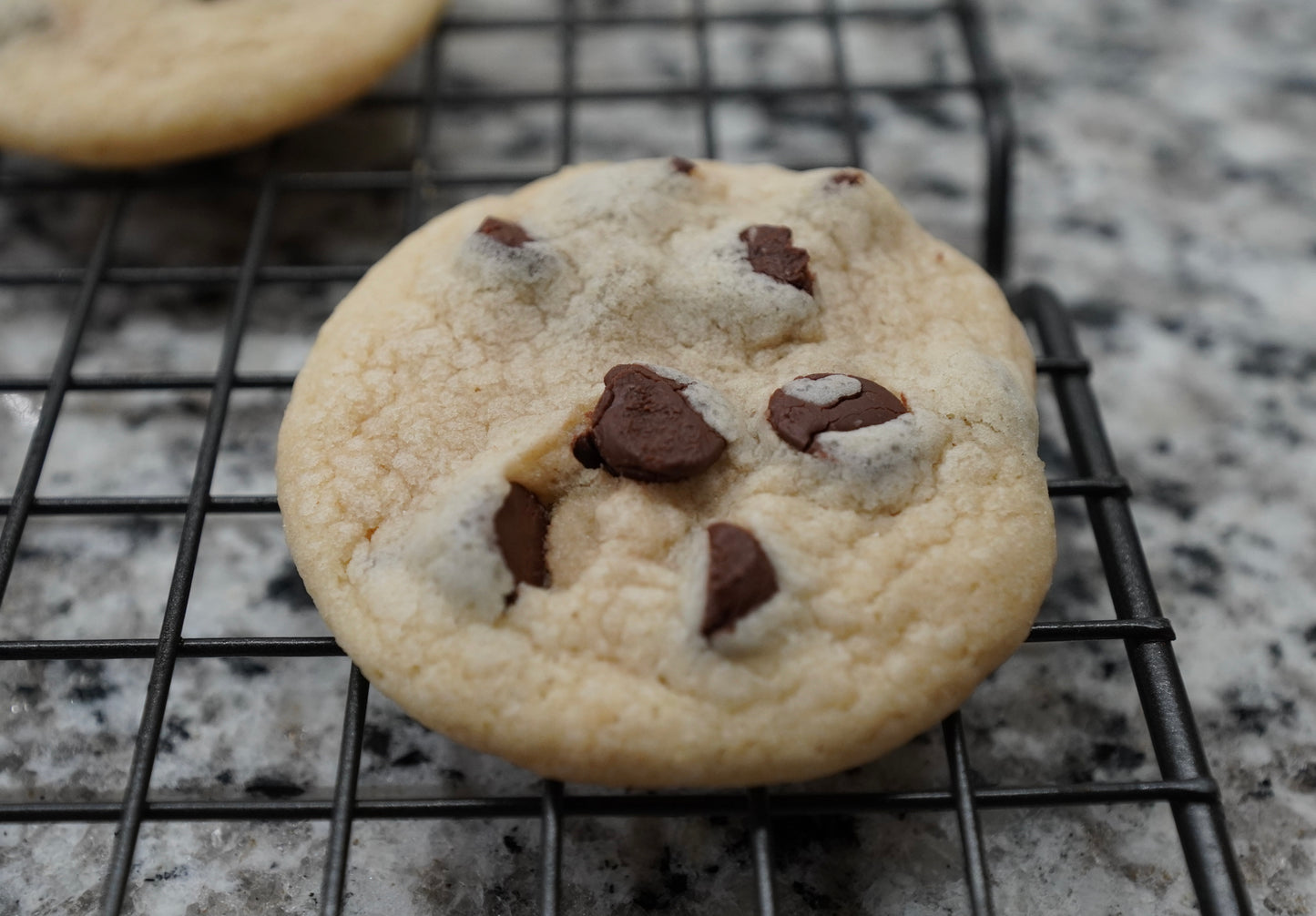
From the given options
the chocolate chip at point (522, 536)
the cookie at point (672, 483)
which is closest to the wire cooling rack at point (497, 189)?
the cookie at point (672, 483)

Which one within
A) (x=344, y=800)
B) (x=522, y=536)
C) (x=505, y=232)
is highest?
(x=505, y=232)

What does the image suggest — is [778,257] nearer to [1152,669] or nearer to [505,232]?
[505,232]

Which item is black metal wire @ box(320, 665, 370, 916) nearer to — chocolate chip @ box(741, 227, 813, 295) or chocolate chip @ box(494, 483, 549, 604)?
chocolate chip @ box(494, 483, 549, 604)

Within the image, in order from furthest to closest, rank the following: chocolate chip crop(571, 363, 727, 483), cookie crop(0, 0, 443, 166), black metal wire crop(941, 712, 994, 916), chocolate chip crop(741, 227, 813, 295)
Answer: cookie crop(0, 0, 443, 166)
chocolate chip crop(741, 227, 813, 295)
chocolate chip crop(571, 363, 727, 483)
black metal wire crop(941, 712, 994, 916)

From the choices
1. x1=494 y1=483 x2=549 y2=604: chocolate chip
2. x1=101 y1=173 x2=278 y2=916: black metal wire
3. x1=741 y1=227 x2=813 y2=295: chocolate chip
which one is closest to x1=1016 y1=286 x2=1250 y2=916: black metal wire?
x1=741 y1=227 x2=813 y2=295: chocolate chip

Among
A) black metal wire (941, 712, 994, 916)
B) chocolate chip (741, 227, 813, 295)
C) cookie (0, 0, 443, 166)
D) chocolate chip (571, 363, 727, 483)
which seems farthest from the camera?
cookie (0, 0, 443, 166)

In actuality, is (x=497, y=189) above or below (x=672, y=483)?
below

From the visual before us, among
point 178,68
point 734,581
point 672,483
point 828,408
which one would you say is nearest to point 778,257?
point 828,408
